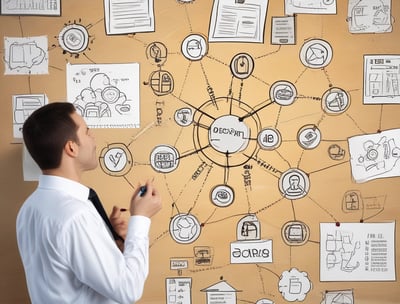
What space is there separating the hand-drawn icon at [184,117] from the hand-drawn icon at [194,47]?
7.2 inches

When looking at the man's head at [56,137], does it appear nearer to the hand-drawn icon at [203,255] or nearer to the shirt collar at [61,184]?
the shirt collar at [61,184]

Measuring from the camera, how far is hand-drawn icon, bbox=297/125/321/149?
1.71 m

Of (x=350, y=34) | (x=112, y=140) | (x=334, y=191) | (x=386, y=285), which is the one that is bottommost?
(x=386, y=285)

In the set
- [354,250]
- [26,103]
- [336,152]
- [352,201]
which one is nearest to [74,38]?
[26,103]

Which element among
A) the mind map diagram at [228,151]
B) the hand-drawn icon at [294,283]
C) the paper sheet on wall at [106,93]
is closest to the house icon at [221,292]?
the mind map diagram at [228,151]

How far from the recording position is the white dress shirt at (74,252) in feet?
3.76

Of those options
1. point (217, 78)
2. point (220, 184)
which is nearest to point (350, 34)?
point (217, 78)

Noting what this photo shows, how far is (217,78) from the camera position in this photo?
5.56 ft

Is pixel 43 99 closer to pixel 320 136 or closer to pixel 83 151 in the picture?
pixel 83 151

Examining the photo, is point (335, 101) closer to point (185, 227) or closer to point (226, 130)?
point (226, 130)

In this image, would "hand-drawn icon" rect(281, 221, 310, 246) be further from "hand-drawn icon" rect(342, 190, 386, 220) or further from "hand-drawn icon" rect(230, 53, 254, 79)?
"hand-drawn icon" rect(230, 53, 254, 79)

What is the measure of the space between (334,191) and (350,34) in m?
0.56

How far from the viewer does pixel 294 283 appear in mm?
1719

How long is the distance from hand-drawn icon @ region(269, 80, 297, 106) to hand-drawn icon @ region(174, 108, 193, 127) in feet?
0.96
